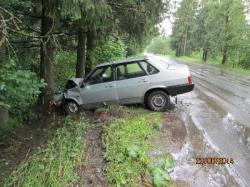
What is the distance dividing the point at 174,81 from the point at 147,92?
2.94 feet

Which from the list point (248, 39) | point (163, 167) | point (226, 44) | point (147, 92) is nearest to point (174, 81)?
point (147, 92)

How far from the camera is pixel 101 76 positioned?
960 centimetres

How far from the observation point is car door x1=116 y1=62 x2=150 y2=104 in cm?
910

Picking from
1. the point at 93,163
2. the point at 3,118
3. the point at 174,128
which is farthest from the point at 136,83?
the point at 93,163

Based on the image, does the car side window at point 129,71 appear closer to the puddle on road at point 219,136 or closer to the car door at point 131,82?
the car door at point 131,82

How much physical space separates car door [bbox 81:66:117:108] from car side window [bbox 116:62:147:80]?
27cm

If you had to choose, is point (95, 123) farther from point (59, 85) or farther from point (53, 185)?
point (59, 85)

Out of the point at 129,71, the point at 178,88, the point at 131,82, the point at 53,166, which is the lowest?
the point at 53,166

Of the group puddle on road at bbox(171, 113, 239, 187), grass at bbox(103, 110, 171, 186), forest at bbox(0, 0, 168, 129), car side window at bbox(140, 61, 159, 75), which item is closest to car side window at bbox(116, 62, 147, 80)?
car side window at bbox(140, 61, 159, 75)

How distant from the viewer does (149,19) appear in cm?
998

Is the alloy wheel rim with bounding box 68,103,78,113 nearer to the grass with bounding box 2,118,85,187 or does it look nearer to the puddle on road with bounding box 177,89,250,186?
the puddle on road with bounding box 177,89,250,186

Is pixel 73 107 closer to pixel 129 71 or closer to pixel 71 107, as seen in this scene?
pixel 71 107

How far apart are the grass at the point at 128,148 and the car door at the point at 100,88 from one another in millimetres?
1616

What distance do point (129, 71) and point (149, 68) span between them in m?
0.66
